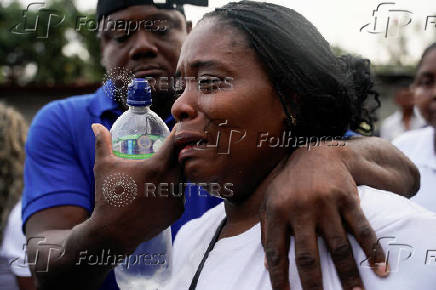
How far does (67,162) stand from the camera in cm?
243

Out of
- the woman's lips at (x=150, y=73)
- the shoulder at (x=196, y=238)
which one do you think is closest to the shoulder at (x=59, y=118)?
the woman's lips at (x=150, y=73)

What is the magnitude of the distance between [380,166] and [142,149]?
811 millimetres

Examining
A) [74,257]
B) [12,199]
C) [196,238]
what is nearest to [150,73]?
[196,238]

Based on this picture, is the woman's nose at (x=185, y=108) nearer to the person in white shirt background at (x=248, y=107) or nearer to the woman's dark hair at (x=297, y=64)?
the person in white shirt background at (x=248, y=107)

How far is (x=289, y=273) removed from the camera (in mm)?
1424

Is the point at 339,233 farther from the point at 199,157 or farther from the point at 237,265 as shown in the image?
the point at 199,157

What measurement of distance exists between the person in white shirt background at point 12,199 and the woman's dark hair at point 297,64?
197cm

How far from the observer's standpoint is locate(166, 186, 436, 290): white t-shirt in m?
1.31

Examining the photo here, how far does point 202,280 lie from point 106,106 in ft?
4.06

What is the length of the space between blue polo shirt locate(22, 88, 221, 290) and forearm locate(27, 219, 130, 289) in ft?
0.80

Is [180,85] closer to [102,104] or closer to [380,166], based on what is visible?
[380,166]

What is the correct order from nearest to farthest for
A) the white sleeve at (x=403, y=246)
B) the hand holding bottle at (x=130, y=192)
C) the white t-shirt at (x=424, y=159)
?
the white sleeve at (x=403, y=246) → the hand holding bottle at (x=130, y=192) → the white t-shirt at (x=424, y=159)

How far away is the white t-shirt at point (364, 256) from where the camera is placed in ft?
4.28

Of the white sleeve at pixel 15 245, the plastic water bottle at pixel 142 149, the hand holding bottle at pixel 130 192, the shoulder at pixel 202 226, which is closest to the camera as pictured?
the hand holding bottle at pixel 130 192
